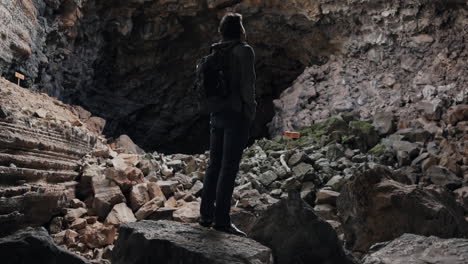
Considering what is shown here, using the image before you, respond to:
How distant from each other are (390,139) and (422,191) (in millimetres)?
5872

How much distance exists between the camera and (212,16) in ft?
50.9

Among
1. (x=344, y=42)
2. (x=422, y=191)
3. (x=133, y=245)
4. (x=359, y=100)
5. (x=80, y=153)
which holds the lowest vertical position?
(x=133, y=245)

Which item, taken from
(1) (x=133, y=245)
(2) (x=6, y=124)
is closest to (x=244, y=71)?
(1) (x=133, y=245)

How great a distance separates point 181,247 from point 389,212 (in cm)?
276

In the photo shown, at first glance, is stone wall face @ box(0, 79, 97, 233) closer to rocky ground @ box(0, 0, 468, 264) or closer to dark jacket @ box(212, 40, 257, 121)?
rocky ground @ box(0, 0, 468, 264)

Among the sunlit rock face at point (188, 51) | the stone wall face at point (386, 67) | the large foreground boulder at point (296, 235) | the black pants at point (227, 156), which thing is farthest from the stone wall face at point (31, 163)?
the stone wall face at point (386, 67)

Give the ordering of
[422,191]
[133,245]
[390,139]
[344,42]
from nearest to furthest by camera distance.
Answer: [133,245] < [422,191] < [390,139] < [344,42]

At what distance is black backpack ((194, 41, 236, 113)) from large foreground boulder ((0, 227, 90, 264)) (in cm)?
151

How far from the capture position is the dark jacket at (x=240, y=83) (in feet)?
10.3

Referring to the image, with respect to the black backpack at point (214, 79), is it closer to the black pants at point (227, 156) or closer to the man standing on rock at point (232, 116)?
the man standing on rock at point (232, 116)

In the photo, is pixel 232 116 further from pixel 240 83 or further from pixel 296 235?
pixel 296 235

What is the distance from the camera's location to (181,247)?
2.65 meters

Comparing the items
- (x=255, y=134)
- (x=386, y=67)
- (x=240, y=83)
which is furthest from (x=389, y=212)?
(x=255, y=134)

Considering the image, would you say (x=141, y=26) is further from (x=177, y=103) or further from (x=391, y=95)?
(x=391, y=95)
